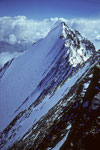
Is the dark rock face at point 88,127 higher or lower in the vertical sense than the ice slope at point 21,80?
lower

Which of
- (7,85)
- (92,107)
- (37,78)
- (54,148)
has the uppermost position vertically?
(7,85)

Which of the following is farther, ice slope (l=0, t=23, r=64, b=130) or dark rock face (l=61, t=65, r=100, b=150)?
ice slope (l=0, t=23, r=64, b=130)

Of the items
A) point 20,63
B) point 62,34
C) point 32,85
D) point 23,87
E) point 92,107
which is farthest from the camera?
point 20,63

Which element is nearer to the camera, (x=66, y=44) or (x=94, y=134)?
(x=94, y=134)

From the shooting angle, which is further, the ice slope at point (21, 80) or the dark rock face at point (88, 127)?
the ice slope at point (21, 80)

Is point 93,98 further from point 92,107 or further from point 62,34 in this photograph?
point 62,34

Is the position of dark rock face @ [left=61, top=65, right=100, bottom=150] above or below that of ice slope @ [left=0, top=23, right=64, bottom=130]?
below

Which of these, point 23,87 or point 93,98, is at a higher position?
point 23,87

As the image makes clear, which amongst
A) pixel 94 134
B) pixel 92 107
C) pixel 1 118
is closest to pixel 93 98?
pixel 92 107

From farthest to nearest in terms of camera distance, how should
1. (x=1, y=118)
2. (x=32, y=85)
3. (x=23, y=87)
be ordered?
(x=23, y=87)
(x=32, y=85)
(x=1, y=118)

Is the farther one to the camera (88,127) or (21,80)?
(21,80)

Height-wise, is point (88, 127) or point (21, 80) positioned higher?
point (21, 80)
